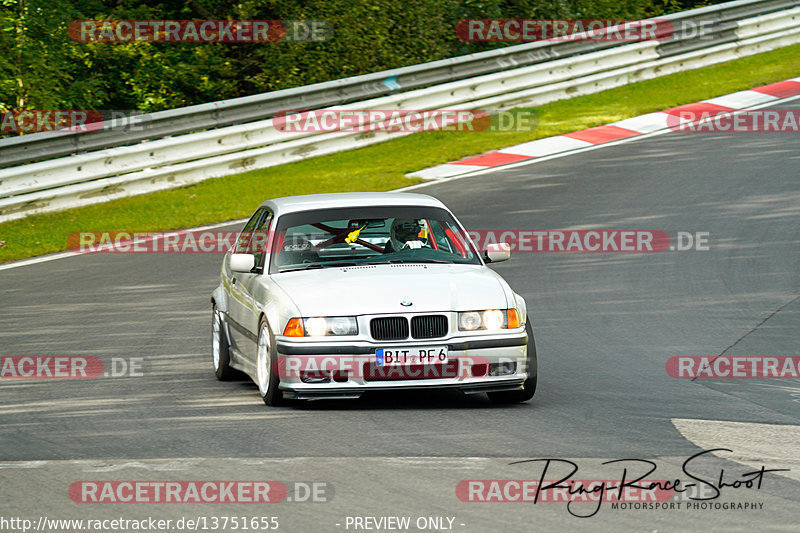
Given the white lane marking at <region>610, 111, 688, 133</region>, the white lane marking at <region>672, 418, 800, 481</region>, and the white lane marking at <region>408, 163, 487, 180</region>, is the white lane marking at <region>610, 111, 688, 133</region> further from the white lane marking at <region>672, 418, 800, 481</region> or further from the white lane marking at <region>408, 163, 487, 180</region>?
the white lane marking at <region>672, 418, 800, 481</region>

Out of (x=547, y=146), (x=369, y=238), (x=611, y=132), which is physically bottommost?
(x=547, y=146)

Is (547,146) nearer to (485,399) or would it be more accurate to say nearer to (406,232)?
(406,232)

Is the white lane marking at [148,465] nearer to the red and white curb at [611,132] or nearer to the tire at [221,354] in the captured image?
the tire at [221,354]

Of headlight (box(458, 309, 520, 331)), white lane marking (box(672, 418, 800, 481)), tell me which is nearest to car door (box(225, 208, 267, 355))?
headlight (box(458, 309, 520, 331))

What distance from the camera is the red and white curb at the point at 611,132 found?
60.7 feet

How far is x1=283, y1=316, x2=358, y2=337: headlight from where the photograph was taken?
7.51 meters

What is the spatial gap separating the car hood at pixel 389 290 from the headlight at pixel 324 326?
A: 0.04 meters

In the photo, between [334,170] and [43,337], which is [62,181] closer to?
[334,170]

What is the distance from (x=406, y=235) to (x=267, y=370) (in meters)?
1.75

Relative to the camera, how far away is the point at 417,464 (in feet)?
20.0

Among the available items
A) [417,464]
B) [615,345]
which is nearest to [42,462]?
[417,464]

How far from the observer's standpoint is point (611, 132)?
65.6 ft

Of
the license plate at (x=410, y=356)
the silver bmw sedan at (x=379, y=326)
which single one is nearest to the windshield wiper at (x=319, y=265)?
the silver bmw sedan at (x=379, y=326)

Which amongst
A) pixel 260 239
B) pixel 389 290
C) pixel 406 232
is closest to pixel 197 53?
pixel 260 239
